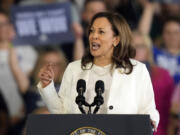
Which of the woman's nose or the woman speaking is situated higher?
the woman's nose

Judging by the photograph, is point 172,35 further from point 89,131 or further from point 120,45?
point 89,131

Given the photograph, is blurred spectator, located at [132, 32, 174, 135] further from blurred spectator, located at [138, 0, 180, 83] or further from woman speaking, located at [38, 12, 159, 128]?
woman speaking, located at [38, 12, 159, 128]

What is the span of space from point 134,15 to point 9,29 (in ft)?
4.73

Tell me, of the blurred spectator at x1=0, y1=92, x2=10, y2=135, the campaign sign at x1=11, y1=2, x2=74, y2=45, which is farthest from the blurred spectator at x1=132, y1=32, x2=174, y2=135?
the blurred spectator at x1=0, y1=92, x2=10, y2=135

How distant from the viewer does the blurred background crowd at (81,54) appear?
5.39m

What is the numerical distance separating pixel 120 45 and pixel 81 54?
252 centimetres

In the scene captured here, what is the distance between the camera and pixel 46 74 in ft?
9.72

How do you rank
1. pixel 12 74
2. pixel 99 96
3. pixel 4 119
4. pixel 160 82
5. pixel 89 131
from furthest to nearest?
pixel 12 74 → pixel 4 119 → pixel 160 82 → pixel 99 96 → pixel 89 131

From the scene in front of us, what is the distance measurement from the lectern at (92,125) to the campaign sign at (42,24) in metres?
3.05

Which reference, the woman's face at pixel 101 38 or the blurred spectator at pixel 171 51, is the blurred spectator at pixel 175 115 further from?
the woman's face at pixel 101 38

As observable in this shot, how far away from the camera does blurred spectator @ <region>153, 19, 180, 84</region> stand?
5723 mm

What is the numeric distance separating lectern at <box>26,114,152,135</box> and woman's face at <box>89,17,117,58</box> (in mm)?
538

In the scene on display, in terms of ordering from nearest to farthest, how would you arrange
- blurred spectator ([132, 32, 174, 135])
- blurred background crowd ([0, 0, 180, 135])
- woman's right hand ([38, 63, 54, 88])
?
woman's right hand ([38, 63, 54, 88]), blurred spectator ([132, 32, 174, 135]), blurred background crowd ([0, 0, 180, 135])

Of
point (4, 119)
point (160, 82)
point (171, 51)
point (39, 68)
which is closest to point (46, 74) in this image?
point (160, 82)
